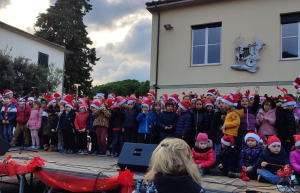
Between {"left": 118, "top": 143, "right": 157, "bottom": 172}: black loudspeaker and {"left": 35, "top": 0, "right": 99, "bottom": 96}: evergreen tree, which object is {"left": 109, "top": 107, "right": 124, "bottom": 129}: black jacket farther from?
{"left": 35, "top": 0, "right": 99, "bottom": 96}: evergreen tree

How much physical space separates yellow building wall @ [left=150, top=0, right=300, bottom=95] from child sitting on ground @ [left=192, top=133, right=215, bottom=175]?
20.2ft

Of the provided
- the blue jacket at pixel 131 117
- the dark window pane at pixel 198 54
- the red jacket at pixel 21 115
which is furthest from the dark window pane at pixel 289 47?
the red jacket at pixel 21 115

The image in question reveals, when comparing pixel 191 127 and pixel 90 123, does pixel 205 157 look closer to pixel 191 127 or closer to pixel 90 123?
pixel 191 127

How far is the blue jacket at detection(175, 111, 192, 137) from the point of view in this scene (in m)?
6.15

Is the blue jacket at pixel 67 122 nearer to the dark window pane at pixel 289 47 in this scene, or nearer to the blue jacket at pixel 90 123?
the blue jacket at pixel 90 123

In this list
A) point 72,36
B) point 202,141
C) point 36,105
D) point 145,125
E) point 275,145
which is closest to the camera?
point 275,145

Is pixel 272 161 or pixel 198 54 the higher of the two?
pixel 198 54

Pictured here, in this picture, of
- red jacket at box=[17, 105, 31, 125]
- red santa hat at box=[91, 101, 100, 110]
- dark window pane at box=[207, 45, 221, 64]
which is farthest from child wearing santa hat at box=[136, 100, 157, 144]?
dark window pane at box=[207, 45, 221, 64]

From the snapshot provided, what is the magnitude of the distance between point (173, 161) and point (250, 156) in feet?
10.9

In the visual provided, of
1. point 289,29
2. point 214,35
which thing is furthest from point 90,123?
point 289,29

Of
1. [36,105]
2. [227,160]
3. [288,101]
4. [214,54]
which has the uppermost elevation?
[214,54]

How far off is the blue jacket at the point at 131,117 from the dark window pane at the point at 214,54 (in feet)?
18.1

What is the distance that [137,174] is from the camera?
4.46 meters

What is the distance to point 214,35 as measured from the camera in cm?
1180
